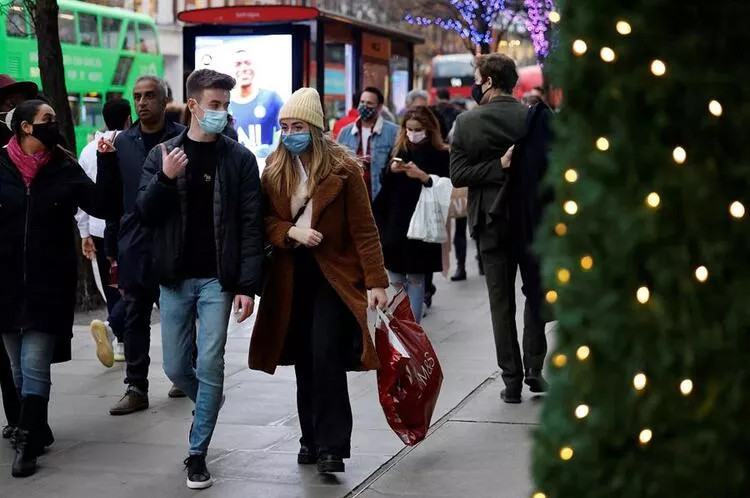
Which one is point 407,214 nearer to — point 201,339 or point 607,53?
point 201,339

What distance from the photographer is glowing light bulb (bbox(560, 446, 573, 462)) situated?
129 inches

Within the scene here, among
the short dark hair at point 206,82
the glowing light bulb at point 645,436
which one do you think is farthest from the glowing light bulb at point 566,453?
the short dark hair at point 206,82

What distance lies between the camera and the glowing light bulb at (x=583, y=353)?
10.6 feet

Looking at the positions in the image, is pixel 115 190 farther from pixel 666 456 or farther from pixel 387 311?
pixel 666 456

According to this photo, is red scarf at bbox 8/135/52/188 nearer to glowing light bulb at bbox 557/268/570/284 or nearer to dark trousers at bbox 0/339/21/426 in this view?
dark trousers at bbox 0/339/21/426

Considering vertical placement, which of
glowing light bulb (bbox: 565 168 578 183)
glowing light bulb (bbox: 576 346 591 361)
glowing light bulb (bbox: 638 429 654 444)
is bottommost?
glowing light bulb (bbox: 638 429 654 444)

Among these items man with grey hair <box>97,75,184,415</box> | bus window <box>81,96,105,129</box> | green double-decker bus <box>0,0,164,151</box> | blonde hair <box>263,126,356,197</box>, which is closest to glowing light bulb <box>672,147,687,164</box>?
blonde hair <box>263,126,356,197</box>

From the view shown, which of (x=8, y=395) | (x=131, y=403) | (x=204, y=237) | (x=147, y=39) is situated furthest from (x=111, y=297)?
(x=147, y=39)

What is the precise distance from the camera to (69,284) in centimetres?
682

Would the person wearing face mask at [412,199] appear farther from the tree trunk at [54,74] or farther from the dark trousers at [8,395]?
the dark trousers at [8,395]

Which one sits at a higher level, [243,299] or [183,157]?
[183,157]

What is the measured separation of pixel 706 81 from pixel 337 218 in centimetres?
329

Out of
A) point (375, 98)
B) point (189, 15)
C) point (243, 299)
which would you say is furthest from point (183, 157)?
point (189, 15)

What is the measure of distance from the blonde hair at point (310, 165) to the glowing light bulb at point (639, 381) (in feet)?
10.7
